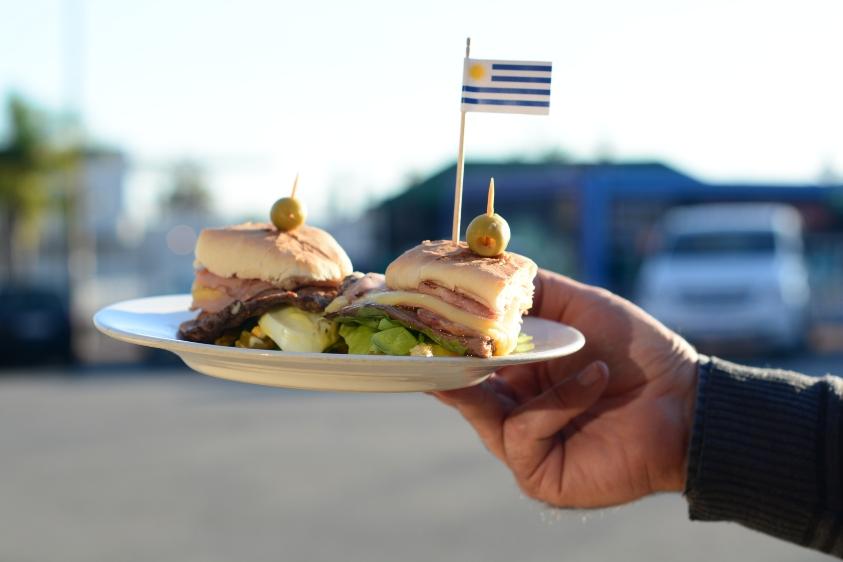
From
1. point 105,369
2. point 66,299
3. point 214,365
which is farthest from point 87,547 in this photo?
point 66,299

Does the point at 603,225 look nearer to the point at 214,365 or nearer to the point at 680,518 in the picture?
the point at 680,518

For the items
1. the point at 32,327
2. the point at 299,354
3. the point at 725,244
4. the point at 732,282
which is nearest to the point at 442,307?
the point at 299,354

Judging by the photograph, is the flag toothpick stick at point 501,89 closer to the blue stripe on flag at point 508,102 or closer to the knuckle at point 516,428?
the blue stripe on flag at point 508,102

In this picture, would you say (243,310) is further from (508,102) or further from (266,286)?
(508,102)

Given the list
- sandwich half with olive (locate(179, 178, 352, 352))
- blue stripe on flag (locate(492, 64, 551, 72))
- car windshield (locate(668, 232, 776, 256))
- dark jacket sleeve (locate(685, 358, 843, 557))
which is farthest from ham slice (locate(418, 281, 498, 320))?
car windshield (locate(668, 232, 776, 256))

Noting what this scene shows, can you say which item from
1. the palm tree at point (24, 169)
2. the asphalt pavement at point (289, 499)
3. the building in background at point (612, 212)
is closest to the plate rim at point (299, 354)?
the asphalt pavement at point (289, 499)

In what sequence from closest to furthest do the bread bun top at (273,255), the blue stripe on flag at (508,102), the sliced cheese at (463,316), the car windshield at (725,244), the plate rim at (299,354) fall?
the plate rim at (299,354)
the sliced cheese at (463,316)
the blue stripe on flag at (508,102)
the bread bun top at (273,255)
the car windshield at (725,244)

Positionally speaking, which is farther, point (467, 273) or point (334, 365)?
point (467, 273)

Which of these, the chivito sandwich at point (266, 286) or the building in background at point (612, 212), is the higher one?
the chivito sandwich at point (266, 286)
